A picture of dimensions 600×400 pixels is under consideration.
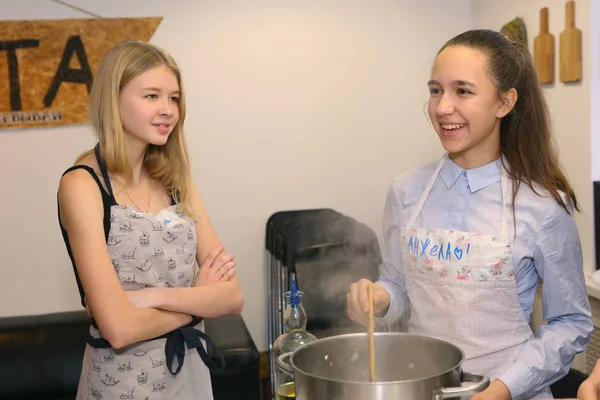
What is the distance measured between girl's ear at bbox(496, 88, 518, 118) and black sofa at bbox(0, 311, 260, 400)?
1.77 m

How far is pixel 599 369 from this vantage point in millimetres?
1386

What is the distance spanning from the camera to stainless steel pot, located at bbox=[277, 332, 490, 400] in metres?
1.02

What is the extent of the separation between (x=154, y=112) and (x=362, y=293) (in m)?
0.76

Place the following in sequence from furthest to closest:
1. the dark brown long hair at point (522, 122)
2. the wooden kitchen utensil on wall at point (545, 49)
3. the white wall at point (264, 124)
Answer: the white wall at point (264, 124) → the wooden kitchen utensil on wall at point (545, 49) → the dark brown long hair at point (522, 122)

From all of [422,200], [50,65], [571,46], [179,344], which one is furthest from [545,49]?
[50,65]

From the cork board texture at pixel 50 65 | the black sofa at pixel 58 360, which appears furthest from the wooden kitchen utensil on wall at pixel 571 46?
the cork board texture at pixel 50 65

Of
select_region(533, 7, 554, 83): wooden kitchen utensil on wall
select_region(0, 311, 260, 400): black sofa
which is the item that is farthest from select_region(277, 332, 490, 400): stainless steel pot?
select_region(533, 7, 554, 83): wooden kitchen utensil on wall

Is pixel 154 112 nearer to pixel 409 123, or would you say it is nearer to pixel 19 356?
pixel 19 356

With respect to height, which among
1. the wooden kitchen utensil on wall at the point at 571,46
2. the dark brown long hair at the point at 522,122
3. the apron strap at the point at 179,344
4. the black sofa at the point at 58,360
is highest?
the wooden kitchen utensil on wall at the point at 571,46

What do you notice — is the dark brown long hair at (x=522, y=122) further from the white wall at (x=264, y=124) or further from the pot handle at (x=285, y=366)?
the white wall at (x=264, y=124)

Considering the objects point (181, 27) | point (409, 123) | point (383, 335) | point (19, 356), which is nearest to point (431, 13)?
point (409, 123)

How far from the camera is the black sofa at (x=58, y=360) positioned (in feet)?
10.1

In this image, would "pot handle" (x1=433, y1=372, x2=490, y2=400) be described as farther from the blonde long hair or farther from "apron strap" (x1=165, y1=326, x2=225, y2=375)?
the blonde long hair

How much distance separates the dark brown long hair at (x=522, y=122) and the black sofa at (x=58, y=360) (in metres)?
1.72
